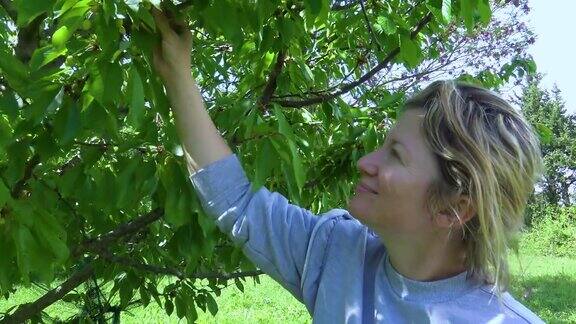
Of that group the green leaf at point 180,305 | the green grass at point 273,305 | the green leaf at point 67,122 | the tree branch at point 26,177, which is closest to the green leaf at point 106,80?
the green leaf at point 67,122

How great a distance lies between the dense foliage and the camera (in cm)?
128

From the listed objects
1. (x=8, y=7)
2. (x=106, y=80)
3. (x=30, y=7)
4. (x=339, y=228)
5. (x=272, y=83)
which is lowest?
(x=339, y=228)

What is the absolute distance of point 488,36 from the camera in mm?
10430

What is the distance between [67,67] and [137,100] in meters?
0.28

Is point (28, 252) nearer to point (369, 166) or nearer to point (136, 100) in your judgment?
point (136, 100)

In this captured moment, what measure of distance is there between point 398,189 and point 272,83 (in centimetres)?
76

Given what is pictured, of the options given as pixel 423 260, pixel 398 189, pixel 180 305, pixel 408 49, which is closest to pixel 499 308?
pixel 423 260

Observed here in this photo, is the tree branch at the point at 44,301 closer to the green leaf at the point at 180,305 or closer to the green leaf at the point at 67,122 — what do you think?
the green leaf at the point at 180,305

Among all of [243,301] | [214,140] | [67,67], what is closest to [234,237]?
[214,140]

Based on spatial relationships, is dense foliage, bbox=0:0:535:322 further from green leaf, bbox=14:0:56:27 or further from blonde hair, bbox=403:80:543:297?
blonde hair, bbox=403:80:543:297

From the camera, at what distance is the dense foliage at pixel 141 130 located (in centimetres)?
128

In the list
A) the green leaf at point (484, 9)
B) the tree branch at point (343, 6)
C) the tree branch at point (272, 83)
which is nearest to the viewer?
the green leaf at point (484, 9)

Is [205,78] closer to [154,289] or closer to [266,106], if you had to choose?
[154,289]

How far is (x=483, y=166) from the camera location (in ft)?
4.27
